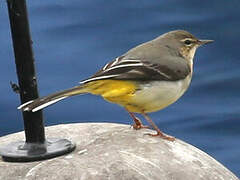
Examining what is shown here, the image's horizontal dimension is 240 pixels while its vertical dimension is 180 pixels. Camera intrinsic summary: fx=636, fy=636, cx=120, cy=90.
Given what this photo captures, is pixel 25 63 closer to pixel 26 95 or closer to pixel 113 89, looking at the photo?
pixel 26 95

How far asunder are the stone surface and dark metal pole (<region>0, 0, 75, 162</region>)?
78 mm

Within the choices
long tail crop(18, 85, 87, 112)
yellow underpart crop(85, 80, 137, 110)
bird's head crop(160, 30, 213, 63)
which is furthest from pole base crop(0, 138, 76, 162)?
bird's head crop(160, 30, 213, 63)

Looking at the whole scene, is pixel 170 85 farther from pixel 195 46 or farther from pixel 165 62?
pixel 195 46

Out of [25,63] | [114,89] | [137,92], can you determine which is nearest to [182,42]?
[137,92]

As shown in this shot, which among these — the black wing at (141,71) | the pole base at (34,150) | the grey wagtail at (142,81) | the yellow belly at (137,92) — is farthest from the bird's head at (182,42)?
the pole base at (34,150)

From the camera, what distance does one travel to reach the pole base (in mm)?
4234

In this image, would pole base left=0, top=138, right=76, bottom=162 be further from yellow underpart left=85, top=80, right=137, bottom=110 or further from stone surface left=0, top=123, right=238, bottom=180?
yellow underpart left=85, top=80, right=137, bottom=110

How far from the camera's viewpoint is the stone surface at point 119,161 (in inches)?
157

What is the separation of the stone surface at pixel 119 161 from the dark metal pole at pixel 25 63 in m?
0.30

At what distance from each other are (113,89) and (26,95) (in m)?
0.69

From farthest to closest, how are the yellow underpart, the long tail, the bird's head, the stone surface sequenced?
the bird's head < the yellow underpart < the long tail < the stone surface

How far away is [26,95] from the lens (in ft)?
14.2

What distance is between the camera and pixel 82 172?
3949 millimetres

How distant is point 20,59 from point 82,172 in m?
0.90
